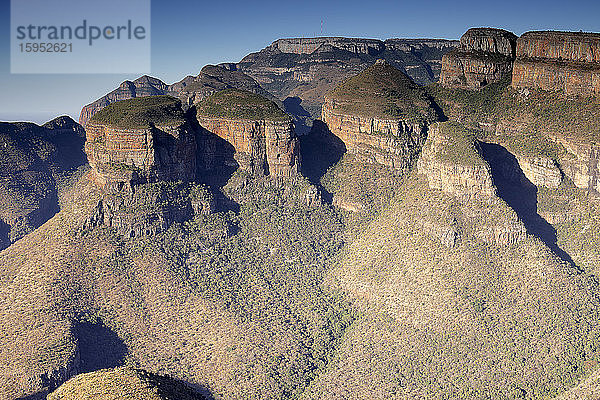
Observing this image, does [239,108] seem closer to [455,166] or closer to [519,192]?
[455,166]

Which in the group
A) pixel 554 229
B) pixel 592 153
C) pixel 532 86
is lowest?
pixel 554 229

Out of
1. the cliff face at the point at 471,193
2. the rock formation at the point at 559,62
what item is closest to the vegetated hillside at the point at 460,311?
the cliff face at the point at 471,193

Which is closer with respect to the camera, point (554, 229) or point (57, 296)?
point (57, 296)

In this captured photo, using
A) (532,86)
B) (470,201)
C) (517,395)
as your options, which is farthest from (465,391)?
(532,86)

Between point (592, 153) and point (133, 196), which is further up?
point (592, 153)

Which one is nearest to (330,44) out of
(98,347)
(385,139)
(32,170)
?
(32,170)

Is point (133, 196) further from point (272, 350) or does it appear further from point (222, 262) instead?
point (272, 350)
